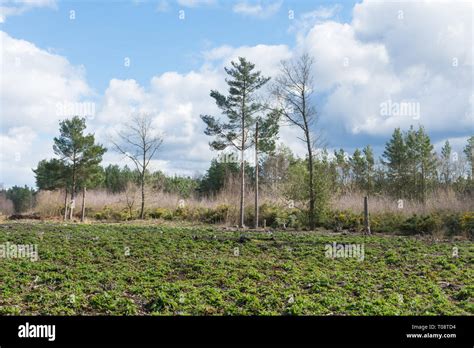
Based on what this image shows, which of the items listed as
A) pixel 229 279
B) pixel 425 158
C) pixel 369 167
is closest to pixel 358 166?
pixel 369 167

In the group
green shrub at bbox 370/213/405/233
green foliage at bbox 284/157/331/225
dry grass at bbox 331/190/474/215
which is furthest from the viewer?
green foliage at bbox 284/157/331/225

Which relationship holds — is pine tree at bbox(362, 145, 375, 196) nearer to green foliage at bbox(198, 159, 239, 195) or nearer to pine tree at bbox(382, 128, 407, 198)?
pine tree at bbox(382, 128, 407, 198)

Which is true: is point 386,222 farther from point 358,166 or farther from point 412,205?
point 358,166

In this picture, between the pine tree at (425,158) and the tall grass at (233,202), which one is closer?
the tall grass at (233,202)

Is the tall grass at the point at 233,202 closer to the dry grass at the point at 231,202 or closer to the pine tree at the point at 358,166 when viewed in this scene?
the dry grass at the point at 231,202

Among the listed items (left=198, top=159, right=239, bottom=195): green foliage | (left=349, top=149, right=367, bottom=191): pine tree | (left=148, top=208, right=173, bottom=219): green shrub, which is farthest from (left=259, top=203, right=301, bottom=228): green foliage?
(left=349, top=149, right=367, bottom=191): pine tree

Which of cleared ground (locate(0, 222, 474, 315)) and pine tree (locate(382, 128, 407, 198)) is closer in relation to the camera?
cleared ground (locate(0, 222, 474, 315))

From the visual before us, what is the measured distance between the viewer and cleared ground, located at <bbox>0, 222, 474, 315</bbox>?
295 inches

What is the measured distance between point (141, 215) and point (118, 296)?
82.3 ft

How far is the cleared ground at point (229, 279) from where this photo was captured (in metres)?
7.49

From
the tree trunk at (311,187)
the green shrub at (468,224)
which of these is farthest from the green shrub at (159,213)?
the green shrub at (468,224)

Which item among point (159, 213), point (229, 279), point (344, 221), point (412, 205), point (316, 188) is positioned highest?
point (316, 188)

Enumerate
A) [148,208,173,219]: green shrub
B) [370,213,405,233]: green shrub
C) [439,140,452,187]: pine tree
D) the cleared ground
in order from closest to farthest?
the cleared ground
[370,213,405,233]: green shrub
[148,208,173,219]: green shrub
[439,140,452,187]: pine tree

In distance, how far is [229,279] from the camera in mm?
9422
